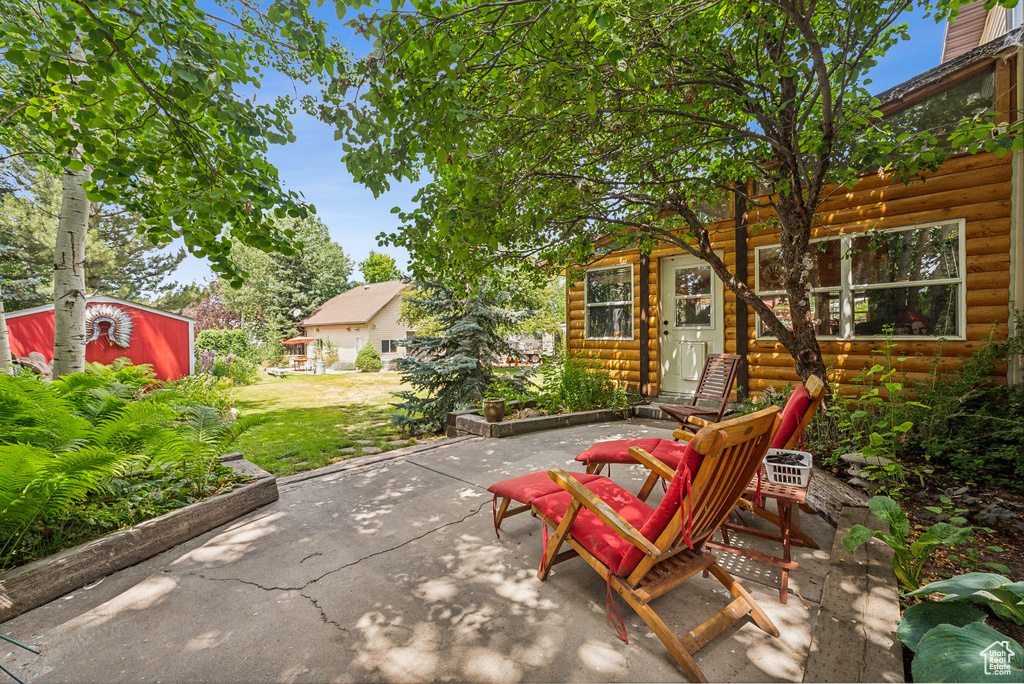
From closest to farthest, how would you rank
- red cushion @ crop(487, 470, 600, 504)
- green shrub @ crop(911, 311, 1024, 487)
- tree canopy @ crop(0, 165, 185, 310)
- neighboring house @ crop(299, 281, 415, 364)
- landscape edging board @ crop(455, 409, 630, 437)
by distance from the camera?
red cushion @ crop(487, 470, 600, 504) → green shrub @ crop(911, 311, 1024, 487) → landscape edging board @ crop(455, 409, 630, 437) → tree canopy @ crop(0, 165, 185, 310) → neighboring house @ crop(299, 281, 415, 364)

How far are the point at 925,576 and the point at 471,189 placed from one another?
3.35 metres

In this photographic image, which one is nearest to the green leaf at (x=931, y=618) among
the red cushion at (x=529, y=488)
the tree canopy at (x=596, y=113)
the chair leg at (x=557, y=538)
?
the chair leg at (x=557, y=538)

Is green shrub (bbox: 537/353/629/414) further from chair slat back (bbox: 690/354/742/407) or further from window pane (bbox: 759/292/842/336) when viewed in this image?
window pane (bbox: 759/292/842/336)

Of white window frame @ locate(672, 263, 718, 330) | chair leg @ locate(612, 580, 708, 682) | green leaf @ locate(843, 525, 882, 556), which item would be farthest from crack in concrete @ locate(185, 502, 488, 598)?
white window frame @ locate(672, 263, 718, 330)

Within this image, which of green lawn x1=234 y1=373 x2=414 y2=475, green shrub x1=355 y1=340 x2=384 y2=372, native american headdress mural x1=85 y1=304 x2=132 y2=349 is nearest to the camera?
green lawn x1=234 y1=373 x2=414 y2=475

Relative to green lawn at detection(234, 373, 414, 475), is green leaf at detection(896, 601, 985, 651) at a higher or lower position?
higher

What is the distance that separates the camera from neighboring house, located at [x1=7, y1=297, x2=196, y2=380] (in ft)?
33.8

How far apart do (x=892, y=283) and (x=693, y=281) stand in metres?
2.60

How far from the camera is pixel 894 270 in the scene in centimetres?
535

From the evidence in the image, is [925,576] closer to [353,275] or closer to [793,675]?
[793,675]

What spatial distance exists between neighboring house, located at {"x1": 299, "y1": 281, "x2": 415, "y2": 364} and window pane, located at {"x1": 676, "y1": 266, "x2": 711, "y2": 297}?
56.0 feet

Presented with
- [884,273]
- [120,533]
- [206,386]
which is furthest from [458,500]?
[206,386]

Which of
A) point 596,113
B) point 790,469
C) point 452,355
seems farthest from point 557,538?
point 452,355

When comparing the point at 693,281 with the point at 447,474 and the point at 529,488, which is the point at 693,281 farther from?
the point at 529,488
